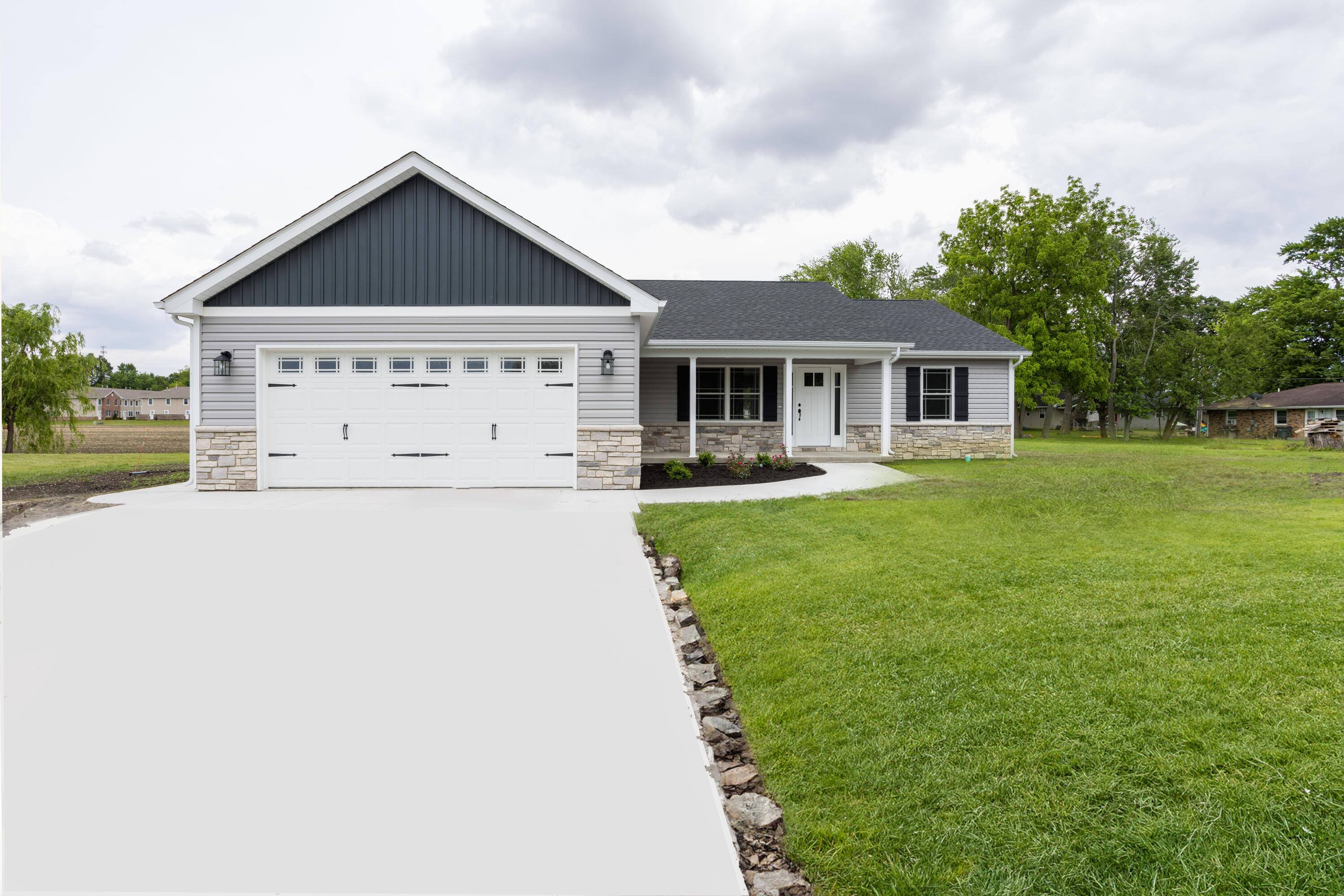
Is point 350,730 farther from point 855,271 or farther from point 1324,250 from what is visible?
point 1324,250

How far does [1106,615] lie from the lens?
4246 mm

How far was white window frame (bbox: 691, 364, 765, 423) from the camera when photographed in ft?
53.9

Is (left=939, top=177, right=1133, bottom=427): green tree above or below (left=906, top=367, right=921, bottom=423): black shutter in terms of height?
above

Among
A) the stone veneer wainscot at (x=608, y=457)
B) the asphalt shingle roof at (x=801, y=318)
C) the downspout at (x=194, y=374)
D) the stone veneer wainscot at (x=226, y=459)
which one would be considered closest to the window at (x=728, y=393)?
the asphalt shingle roof at (x=801, y=318)

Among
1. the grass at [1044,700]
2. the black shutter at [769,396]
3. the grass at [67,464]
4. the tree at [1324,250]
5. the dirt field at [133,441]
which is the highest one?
the tree at [1324,250]

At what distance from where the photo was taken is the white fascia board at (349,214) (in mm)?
10211

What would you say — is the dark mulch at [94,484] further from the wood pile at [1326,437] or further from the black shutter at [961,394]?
the wood pile at [1326,437]

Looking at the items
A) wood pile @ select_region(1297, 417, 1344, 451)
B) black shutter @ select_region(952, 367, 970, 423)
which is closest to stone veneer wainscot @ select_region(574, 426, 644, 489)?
black shutter @ select_region(952, 367, 970, 423)

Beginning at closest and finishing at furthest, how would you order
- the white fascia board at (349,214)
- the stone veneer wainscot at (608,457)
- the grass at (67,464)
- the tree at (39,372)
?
the white fascia board at (349,214) < the stone veneer wainscot at (608,457) < the grass at (67,464) < the tree at (39,372)

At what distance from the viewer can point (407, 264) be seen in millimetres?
10672

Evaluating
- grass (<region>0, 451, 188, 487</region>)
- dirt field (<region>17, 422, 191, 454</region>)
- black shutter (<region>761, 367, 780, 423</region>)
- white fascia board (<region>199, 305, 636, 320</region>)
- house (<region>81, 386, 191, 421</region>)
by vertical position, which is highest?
house (<region>81, 386, 191, 421</region>)

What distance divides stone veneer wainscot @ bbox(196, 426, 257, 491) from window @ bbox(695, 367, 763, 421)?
9328 millimetres

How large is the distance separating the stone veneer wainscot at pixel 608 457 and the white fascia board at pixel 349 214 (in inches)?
89.0

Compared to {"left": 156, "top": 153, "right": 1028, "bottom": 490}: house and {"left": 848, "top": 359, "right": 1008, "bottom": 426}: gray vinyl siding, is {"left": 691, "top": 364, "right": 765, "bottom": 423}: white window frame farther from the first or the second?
{"left": 156, "top": 153, "right": 1028, "bottom": 490}: house
